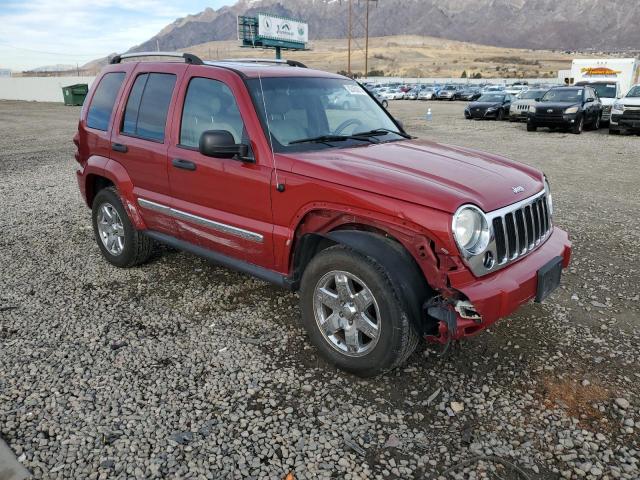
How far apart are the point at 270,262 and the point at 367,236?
0.87 m

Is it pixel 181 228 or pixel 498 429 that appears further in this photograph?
pixel 181 228

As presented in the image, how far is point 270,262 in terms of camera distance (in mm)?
3770

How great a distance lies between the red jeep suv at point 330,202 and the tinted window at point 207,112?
1 cm

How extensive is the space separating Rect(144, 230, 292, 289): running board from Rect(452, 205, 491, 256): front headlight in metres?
1.28

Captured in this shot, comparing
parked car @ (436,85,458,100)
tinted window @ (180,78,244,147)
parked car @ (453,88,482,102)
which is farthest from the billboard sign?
tinted window @ (180,78,244,147)

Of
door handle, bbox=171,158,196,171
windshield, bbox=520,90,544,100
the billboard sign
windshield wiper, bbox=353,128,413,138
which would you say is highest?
the billboard sign

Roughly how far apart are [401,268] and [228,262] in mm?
1558

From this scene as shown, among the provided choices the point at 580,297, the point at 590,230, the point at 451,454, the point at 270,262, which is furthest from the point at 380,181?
the point at 590,230

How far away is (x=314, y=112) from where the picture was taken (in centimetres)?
409

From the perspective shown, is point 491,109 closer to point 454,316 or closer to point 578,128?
point 578,128

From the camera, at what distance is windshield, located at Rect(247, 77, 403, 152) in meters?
3.79

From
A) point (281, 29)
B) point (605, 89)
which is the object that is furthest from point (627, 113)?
point (281, 29)

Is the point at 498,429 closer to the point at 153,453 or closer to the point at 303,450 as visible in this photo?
the point at 303,450

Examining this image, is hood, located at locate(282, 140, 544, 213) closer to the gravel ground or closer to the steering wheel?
the steering wheel
